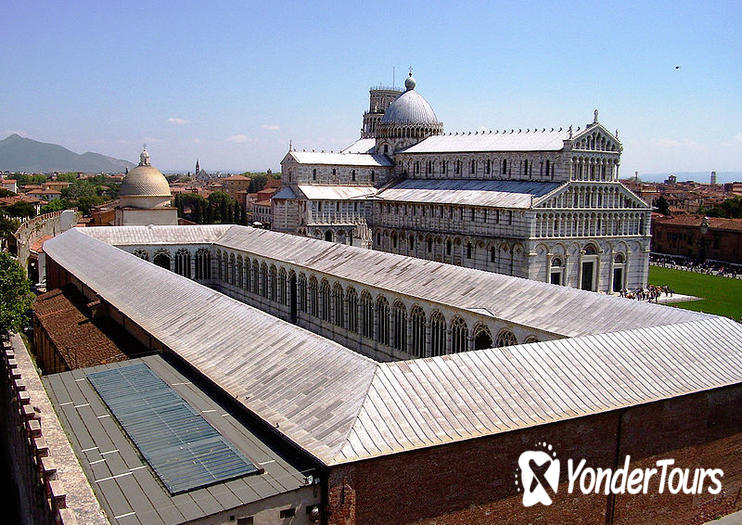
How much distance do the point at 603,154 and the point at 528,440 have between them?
45301 mm

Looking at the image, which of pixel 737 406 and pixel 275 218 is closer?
pixel 737 406

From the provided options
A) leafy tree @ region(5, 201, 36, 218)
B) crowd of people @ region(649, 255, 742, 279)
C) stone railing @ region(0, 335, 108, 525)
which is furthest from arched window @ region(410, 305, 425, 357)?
leafy tree @ region(5, 201, 36, 218)

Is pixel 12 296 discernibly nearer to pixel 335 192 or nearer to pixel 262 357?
pixel 262 357

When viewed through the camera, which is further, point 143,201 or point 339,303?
point 143,201

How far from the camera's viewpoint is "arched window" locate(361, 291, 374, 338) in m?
35.6

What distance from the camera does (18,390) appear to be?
22.0m

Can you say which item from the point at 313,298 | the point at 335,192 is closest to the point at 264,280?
the point at 313,298

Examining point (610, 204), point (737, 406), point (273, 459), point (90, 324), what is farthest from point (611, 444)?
point (610, 204)

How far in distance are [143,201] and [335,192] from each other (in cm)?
1831

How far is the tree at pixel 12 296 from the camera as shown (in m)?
34.2

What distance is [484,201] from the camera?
59344 mm

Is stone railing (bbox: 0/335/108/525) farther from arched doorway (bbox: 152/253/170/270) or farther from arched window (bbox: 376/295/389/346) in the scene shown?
arched doorway (bbox: 152/253/170/270)

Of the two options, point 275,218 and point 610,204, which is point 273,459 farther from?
point 275,218

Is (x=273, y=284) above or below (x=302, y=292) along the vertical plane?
below
